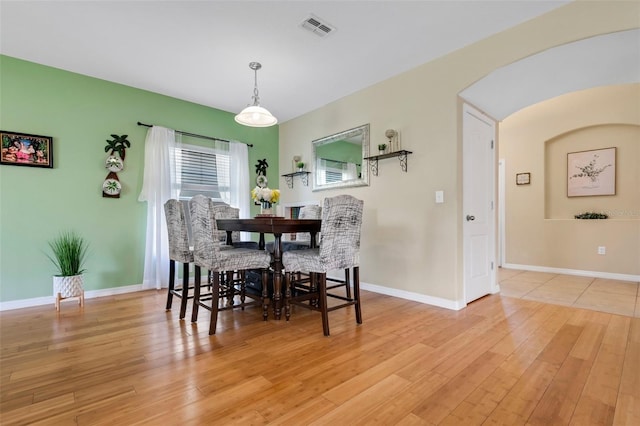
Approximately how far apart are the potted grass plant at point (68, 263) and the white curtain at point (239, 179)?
1.91 metres

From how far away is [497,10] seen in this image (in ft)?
7.64

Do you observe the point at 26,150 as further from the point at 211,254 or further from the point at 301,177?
the point at 301,177

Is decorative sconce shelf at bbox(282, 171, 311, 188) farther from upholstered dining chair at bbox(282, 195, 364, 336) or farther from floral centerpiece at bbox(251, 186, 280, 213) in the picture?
upholstered dining chair at bbox(282, 195, 364, 336)

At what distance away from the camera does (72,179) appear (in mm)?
3324

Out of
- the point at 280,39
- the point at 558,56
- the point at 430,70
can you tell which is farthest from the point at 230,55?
the point at 558,56

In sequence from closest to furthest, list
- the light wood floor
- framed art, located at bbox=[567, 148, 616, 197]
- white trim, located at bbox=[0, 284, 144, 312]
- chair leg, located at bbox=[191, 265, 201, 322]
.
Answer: the light wood floor
chair leg, located at bbox=[191, 265, 201, 322]
white trim, located at bbox=[0, 284, 144, 312]
framed art, located at bbox=[567, 148, 616, 197]

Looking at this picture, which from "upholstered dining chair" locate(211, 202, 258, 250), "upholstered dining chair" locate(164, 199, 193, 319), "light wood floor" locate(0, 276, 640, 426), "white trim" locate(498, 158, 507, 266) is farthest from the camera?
"white trim" locate(498, 158, 507, 266)

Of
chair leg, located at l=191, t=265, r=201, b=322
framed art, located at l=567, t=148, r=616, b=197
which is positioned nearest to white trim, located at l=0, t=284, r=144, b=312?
chair leg, located at l=191, t=265, r=201, b=322

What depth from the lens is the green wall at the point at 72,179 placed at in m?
3.02

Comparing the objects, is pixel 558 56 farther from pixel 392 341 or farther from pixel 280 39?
pixel 392 341

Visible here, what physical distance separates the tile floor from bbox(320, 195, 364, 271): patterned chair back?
89.5 inches

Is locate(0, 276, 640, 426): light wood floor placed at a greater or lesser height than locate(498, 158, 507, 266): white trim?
lesser

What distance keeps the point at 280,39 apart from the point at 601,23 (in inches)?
98.2

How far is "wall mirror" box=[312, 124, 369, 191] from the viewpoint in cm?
380
